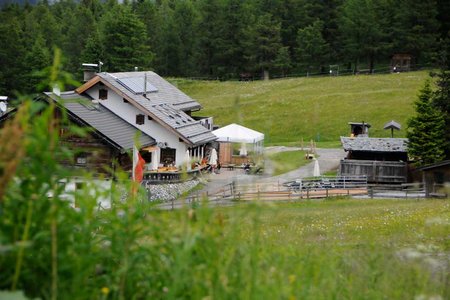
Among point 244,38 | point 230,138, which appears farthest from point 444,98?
point 244,38

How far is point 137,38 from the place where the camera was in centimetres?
8394

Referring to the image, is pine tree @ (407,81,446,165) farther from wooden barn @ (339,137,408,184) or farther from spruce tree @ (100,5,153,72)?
spruce tree @ (100,5,153,72)

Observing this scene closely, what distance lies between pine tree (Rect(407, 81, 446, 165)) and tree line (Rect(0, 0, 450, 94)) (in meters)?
43.2

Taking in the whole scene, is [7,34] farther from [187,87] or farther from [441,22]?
[441,22]

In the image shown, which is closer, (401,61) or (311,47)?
(401,61)

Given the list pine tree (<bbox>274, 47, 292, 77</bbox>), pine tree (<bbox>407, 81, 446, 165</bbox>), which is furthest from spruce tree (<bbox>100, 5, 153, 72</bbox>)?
pine tree (<bbox>407, 81, 446, 165</bbox>)

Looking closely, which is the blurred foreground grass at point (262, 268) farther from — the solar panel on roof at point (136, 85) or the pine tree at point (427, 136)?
the solar panel on roof at point (136, 85)

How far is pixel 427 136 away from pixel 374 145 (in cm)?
409

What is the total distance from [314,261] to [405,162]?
35086 mm

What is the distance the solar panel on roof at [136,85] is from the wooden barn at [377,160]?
1313 centimetres

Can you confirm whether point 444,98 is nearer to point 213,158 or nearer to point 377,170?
point 377,170

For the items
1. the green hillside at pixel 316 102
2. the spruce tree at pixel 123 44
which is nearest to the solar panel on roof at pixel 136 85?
the green hillside at pixel 316 102

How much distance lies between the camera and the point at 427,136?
35.5 m

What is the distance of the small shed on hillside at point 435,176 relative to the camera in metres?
32.4
